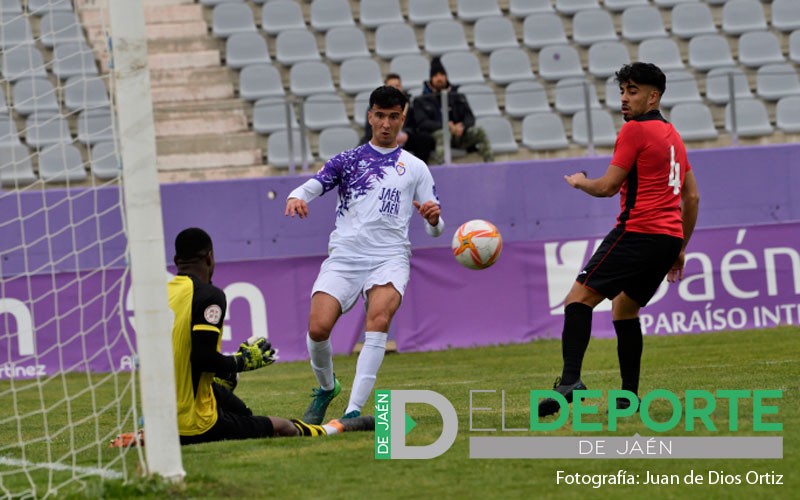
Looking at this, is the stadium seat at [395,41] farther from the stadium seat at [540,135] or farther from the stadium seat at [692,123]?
the stadium seat at [692,123]

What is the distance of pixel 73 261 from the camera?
16.3m

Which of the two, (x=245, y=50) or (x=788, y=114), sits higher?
(x=245, y=50)

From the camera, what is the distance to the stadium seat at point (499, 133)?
1814 cm

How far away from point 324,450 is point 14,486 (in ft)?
5.26

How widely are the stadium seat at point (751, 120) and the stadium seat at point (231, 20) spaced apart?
7662 mm

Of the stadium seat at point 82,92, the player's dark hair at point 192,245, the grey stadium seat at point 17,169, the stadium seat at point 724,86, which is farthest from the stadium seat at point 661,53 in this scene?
the player's dark hair at point 192,245

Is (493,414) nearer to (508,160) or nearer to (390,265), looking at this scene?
(390,265)

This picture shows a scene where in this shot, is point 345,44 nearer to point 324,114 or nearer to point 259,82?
point 259,82

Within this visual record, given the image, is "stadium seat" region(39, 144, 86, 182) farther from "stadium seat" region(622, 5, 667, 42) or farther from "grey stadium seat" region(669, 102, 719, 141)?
"stadium seat" region(622, 5, 667, 42)

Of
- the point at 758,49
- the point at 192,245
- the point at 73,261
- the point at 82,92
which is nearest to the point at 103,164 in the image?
the point at 73,261

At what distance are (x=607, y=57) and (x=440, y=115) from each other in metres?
4.20

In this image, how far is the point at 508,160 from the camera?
59.9ft

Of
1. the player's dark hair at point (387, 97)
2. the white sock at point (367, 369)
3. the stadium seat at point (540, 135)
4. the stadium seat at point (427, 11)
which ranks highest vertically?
the stadium seat at point (427, 11)

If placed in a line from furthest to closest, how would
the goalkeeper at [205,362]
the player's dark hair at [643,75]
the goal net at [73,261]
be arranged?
the player's dark hair at [643,75] < the goalkeeper at [205,362] < the goal net at [73,261]
